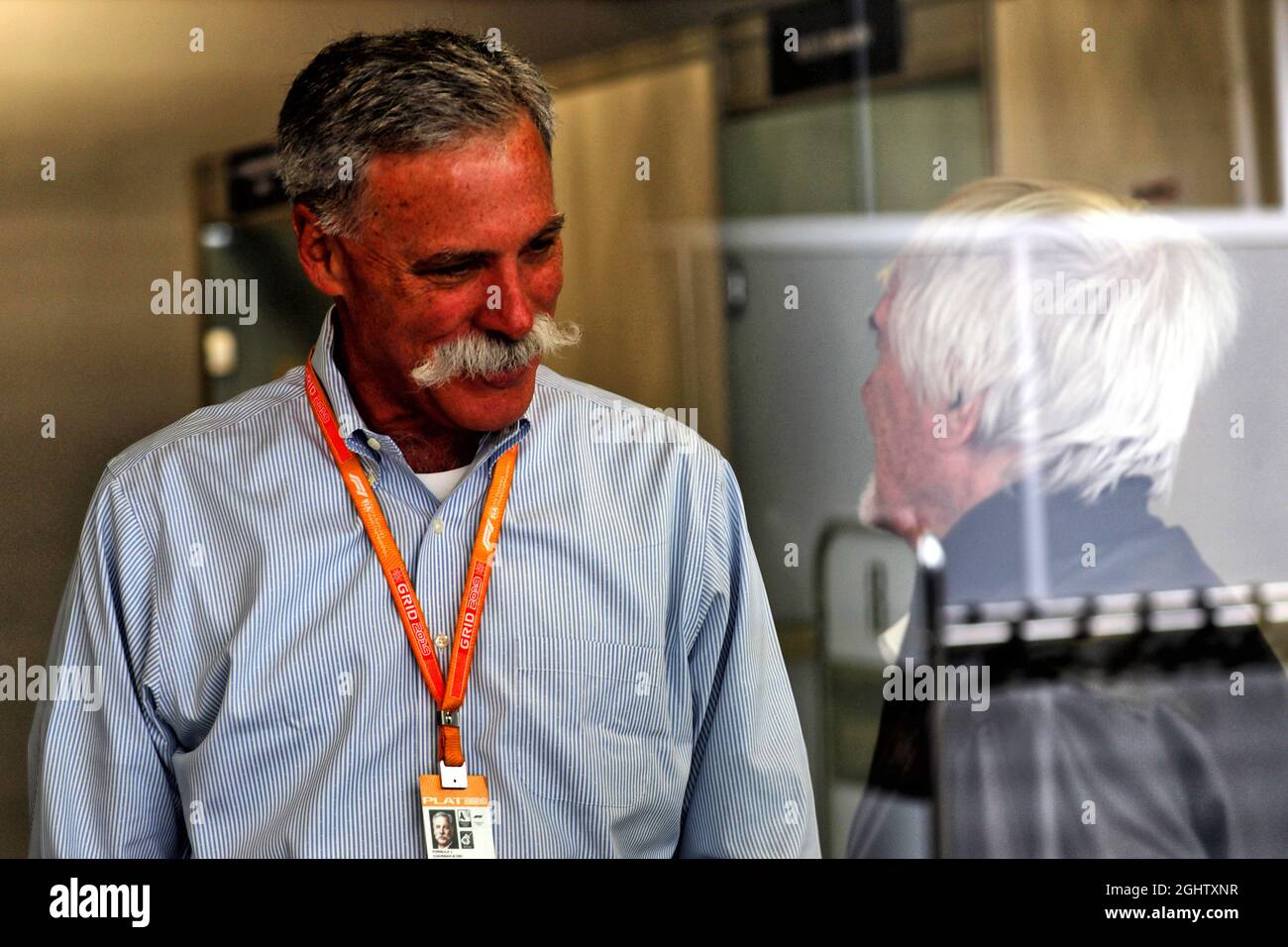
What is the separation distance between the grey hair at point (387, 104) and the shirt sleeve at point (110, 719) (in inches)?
16.8

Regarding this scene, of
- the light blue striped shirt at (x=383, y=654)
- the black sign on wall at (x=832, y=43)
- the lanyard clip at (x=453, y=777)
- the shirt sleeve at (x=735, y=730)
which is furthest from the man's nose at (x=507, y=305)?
the black sign on wall at (x=832, y=43)

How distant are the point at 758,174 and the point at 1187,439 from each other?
893mm

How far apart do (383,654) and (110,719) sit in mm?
328

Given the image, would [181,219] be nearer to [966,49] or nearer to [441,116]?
[441,116]

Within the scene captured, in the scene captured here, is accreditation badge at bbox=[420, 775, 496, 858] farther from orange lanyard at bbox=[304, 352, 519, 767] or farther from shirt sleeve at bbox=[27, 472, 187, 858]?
shirt sleeve at bbox=[27, 472, 187, 858]

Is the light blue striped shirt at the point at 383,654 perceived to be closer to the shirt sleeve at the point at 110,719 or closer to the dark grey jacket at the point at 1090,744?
the shirt sleeve at the point at 110,719

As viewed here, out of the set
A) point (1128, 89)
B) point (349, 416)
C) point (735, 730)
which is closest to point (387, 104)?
point (349, 416)

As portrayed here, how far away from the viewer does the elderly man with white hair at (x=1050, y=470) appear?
1.91 m

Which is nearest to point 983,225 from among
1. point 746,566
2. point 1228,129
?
point 1228,129

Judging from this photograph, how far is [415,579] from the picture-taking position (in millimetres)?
1486

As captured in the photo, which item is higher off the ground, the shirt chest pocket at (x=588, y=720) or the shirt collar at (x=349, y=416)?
the shirt collar at (x=349, y=416)

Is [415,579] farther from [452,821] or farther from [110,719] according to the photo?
[110,719]

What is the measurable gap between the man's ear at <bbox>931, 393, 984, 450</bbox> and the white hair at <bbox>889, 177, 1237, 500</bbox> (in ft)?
0.06

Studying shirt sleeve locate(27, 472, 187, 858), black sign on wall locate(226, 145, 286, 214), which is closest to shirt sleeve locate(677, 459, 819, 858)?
shirt sleeve locate(27, 472, 187, 858)
